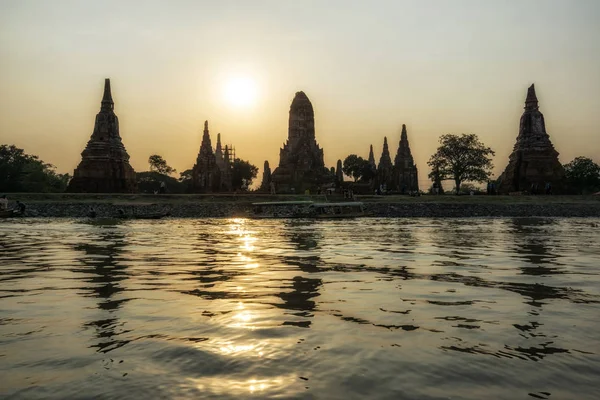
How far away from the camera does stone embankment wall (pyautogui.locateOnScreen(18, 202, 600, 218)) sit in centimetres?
4759

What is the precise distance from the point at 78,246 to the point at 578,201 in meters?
54.4

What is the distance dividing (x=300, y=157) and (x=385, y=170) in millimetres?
15487

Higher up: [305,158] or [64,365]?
[305,158]

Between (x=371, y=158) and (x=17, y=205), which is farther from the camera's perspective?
(x=371, y=158)

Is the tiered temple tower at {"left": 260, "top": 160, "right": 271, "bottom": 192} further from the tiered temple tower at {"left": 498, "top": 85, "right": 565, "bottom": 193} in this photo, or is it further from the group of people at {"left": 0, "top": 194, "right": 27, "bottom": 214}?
the group of people at {"left": 0, "top": 194, "right": 27, "bottom": 214}

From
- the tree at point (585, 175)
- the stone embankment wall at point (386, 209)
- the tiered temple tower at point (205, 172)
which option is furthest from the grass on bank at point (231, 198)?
Answer: the tree at point (585, 175)

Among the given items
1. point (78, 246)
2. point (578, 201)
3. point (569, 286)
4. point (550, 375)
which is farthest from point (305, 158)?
point (550, 375)

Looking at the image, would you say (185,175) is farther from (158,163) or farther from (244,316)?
A: (244,316)

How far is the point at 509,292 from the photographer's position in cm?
848

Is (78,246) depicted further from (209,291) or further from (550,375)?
(550,375)

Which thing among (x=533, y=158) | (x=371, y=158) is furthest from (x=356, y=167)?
(x=533, y=158)

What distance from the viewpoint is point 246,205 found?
171 feet

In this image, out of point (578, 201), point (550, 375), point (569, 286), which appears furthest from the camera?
point (578, 201)

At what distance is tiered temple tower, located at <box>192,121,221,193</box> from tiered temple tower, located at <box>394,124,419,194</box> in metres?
27.3
